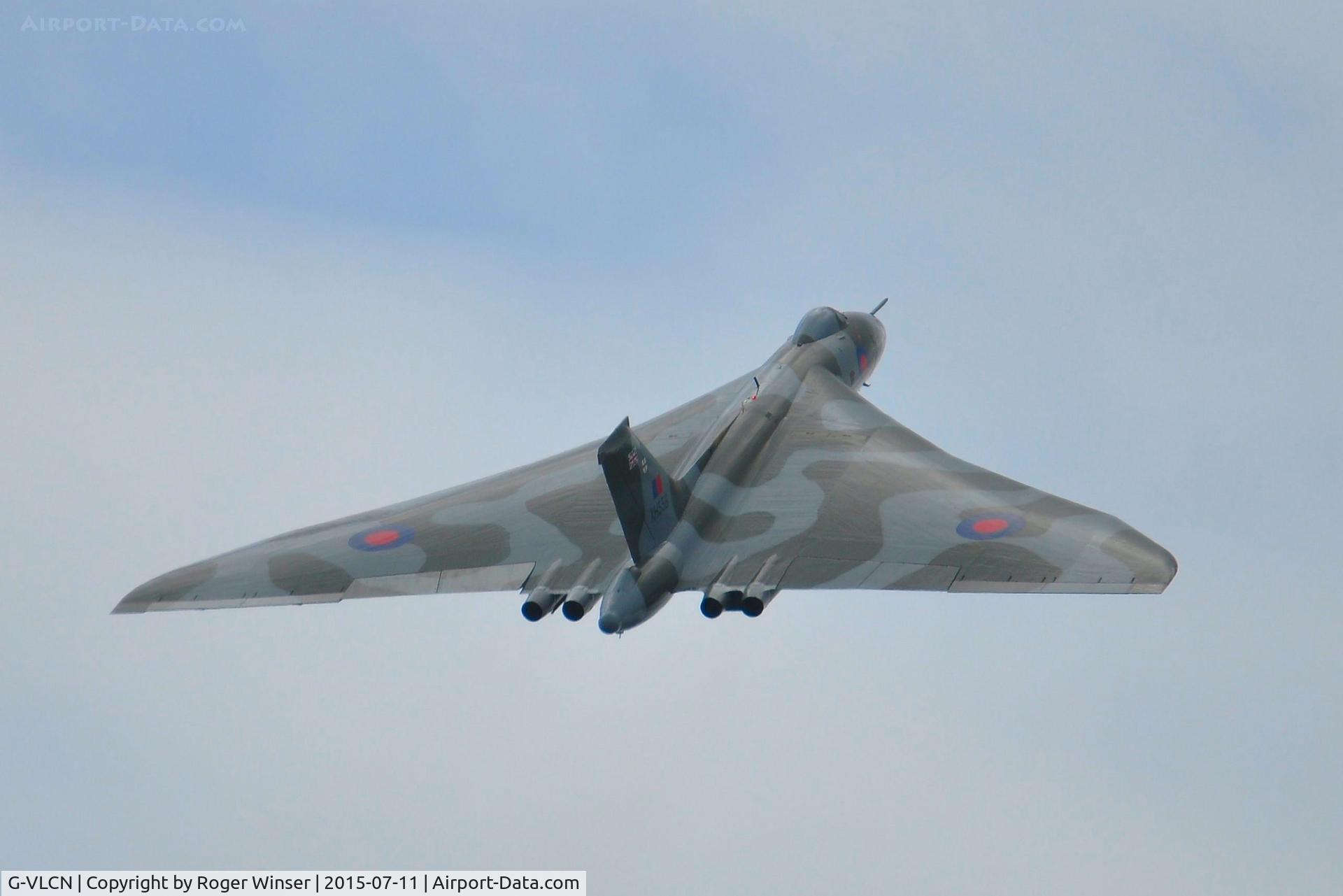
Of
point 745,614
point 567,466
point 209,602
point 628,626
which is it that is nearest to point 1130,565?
point 745,614

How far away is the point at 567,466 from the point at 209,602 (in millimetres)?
9166

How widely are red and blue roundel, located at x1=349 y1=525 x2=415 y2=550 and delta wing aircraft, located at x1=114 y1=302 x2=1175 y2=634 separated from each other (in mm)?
47

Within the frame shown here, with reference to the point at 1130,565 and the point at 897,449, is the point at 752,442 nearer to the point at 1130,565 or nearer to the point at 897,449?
the point at 897,449

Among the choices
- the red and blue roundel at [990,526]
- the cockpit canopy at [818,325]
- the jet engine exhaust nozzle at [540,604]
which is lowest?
the jet engine exhaust nozzle at [540,604]

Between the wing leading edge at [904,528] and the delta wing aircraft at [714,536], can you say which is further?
the delta wing aircraft at [714,536]

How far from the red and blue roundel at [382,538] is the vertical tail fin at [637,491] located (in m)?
5.29

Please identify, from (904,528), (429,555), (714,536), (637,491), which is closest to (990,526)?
(904,528)

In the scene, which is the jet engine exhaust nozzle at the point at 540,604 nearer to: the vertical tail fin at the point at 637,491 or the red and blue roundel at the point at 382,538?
the vertical tail fin at the point at 637,491

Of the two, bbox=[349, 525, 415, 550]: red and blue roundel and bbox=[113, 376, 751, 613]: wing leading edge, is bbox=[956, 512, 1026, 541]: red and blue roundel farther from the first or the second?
bbox=[349, 525, 415, 550]: red and blue roundel

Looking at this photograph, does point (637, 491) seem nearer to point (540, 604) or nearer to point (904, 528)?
point (540, 604)

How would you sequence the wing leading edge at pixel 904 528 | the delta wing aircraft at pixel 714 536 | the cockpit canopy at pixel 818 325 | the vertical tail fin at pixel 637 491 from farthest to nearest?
the cockpit canopy at pixel 818 325, the delta wing aircraft at pixel 714 536, the wing leading edge at pixel 904 528, the vertical tail fin at pixel 637 491

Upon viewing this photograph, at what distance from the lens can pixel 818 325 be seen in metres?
48.0

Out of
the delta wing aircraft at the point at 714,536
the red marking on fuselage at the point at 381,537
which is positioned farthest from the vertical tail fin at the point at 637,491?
the red marking on fuselage at the point at 381,537

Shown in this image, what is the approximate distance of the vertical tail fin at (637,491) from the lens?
34.2 m
